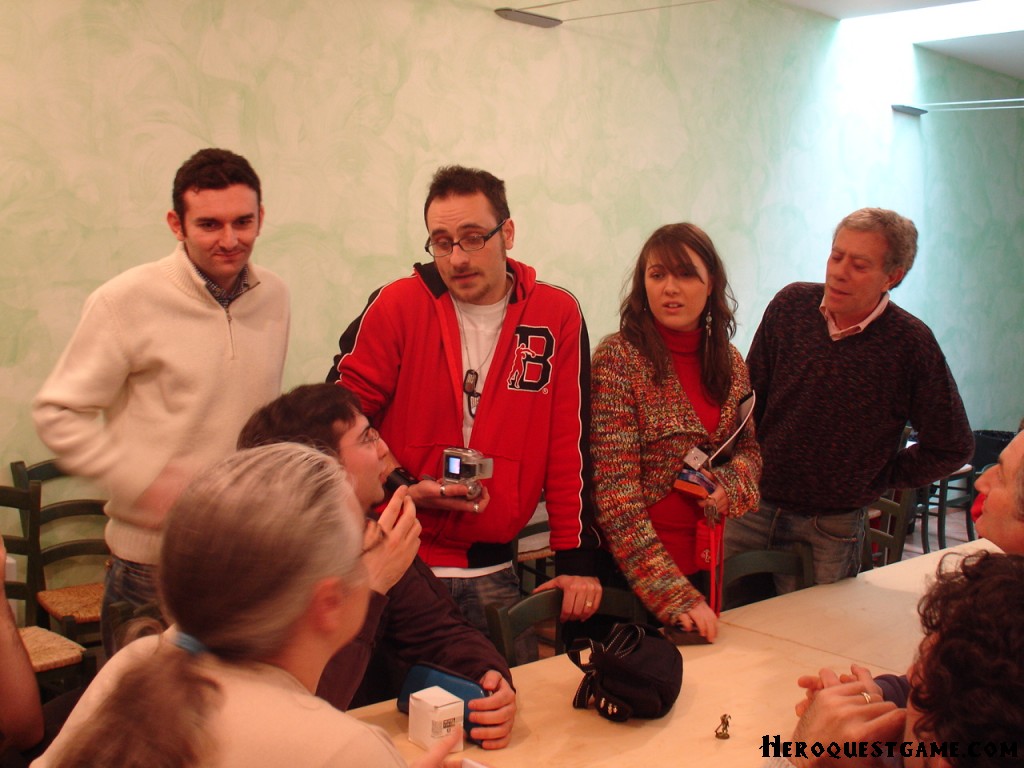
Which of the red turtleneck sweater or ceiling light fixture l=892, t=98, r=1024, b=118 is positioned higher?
ceiling light fixture l=892, t=98, r=1024, b=118

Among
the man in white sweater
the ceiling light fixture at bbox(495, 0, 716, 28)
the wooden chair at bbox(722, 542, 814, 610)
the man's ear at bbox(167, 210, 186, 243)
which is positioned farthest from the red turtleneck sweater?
the ceiling light fixture at bbox(495, 0, 716, 28)

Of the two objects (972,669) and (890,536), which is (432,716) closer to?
(972,669)

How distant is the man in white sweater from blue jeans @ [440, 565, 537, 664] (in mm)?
686

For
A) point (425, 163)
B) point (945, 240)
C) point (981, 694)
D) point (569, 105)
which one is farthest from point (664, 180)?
point (981, 694)

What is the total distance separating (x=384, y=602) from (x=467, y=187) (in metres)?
1.07

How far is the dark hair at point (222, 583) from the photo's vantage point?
1020mm

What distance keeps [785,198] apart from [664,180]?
1186 millimetres

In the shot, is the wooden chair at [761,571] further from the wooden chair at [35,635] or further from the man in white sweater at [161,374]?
the wooden chair at [35,635]

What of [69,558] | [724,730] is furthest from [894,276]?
[69,558]

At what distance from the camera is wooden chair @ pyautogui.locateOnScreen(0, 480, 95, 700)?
2.86 meters

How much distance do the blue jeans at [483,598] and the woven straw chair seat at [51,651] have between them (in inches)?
51.2

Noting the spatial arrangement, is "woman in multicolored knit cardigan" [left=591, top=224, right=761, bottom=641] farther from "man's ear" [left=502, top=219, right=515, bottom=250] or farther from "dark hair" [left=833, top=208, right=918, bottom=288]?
"dark hair" [left=833, top=208, right=918, bottom=288]

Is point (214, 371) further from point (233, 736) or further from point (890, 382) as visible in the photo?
point (890, 382)

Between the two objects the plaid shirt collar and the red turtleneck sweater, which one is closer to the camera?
the plaid shirt collar
